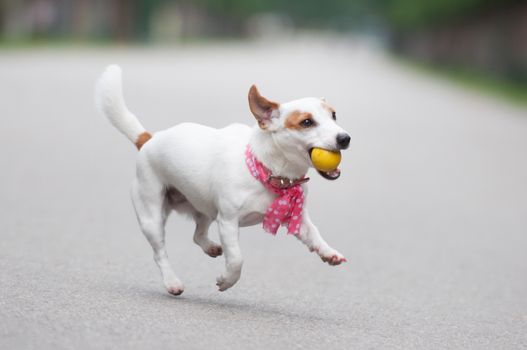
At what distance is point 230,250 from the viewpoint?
549 centimetres

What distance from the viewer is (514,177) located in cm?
1448

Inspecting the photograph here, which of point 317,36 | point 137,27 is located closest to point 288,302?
point 137,27

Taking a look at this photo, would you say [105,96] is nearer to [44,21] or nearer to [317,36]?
[44,21]

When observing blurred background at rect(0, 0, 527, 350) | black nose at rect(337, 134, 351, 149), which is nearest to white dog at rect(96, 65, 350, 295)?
black nose at rect(337, 134, 351, 149)

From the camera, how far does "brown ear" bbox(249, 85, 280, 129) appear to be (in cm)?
551

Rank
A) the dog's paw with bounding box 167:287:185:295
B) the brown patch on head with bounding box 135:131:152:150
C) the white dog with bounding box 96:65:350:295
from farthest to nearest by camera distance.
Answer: the brown patch on head with bounding box 135:131:152:150 < the dog's paw with bounding box 167:287:185:295 < the white dog with bounding box 96:65:350:295

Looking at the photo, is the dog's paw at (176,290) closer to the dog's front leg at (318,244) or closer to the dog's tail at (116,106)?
the dog's front leg at (318,244)

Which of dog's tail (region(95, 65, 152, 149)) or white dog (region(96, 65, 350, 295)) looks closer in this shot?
white dog (region(96, 65, 350, 295))

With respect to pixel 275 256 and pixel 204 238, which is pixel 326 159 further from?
pixel 275 256

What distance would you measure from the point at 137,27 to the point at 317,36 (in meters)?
114

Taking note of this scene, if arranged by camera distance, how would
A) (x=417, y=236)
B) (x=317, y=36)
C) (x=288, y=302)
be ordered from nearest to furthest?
1. (x=288, y=302)
2. (x=417, y=236)
3. (x=317, y=36)

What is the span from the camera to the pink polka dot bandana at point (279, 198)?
219 inches

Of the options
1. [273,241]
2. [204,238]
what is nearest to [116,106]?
[204,238]

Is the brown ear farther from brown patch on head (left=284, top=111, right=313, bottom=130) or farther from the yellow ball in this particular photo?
the yellow ball
